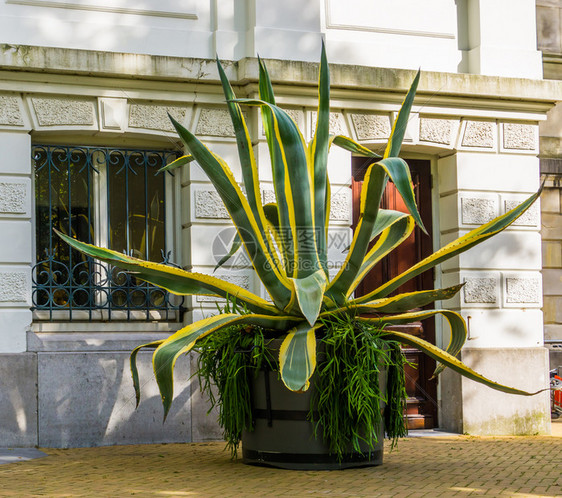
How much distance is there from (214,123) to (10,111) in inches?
73.8

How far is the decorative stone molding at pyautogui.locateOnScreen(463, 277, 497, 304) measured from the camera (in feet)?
30.0

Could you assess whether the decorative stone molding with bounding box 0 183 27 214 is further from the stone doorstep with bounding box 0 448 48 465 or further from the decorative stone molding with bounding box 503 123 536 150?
the decorative stone molding with bounding box 503 123 536 150

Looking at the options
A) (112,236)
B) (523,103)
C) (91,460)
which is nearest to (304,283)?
(91,460)

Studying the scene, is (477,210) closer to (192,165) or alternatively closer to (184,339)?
(192,165)

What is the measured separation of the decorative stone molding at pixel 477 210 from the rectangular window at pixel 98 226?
299cm

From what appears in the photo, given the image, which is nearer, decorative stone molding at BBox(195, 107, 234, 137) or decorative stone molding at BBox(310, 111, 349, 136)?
decorative stone molding at BBox(195, 107, 234, 137)

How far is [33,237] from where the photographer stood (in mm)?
8328

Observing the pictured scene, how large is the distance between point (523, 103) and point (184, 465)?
5293 mm

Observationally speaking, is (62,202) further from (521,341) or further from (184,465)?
(521,341)

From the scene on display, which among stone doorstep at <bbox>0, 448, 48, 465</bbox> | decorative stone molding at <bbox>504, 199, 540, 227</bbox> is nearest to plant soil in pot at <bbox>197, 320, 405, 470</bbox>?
stone doorstep at <bbox>0, 448, 48, 465</bbox>

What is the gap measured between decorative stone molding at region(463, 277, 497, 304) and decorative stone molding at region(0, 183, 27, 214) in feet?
14.3

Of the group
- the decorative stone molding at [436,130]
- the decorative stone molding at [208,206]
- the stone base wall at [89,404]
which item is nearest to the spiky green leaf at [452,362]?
the stone base wall at [89,404]

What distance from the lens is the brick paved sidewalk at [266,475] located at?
5590mm

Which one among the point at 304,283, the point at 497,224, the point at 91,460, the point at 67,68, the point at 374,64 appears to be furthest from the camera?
the point at 374,64
